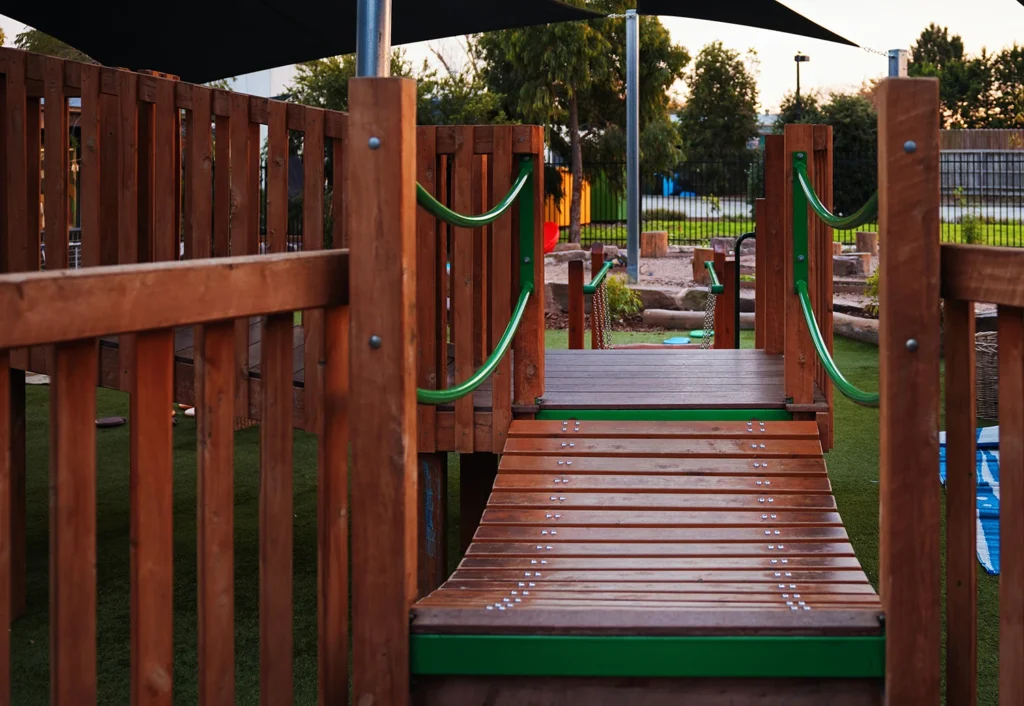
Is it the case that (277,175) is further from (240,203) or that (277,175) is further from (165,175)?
(165,175)

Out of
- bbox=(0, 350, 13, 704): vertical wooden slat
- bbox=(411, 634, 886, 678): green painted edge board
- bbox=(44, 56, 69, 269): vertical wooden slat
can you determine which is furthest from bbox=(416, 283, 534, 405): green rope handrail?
bbox=(44, 56, 69, 269): vertical wooden slat

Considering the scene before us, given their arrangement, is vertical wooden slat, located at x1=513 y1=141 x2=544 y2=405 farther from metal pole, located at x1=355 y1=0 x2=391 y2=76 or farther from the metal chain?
the metal chain

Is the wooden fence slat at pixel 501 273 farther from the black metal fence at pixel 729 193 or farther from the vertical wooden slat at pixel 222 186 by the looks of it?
the black metal fence at pixel 729 193

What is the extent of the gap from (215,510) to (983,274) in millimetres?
1505

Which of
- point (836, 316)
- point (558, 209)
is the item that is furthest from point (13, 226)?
point (558, 209)

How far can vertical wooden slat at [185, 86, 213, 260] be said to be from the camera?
418 centimetres

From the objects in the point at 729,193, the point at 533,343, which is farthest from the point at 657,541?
the point at 729,193

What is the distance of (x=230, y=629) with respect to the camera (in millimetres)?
2113

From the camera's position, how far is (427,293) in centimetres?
409

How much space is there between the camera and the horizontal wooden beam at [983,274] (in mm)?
2088

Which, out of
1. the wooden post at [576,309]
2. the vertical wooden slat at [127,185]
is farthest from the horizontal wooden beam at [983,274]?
the wooden post at [576,309]

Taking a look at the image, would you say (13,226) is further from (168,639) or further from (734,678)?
(734,678)

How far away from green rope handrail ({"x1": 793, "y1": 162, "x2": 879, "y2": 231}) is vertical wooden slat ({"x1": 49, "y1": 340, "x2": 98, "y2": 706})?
1.61 metres

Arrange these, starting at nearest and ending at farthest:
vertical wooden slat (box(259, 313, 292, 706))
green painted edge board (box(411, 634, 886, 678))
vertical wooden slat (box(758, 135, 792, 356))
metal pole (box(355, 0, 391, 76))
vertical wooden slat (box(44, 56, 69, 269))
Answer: vertical wooden slat (box(259, 313, 292, 706)) → green painted edge board (box(411, 634, 886, 678)) → vertical wooden slat (box(44, 56, 69, 269)) → vertical wooden slat (box(758, 135, 792, 356)) → metal pole (box(355, 0, 391, 76))
